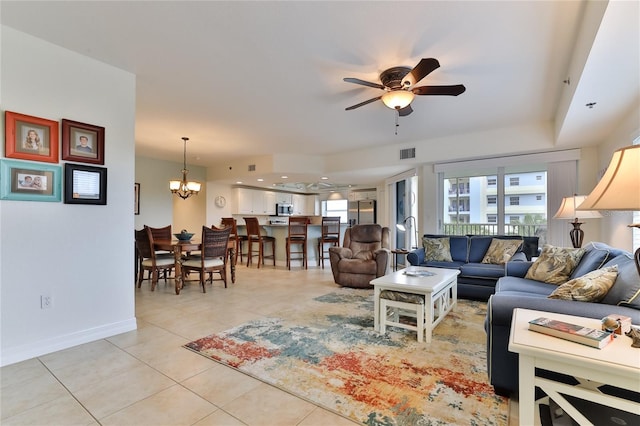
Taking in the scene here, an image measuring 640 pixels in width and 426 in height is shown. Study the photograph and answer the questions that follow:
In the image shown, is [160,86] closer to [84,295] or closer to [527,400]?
[84,295]

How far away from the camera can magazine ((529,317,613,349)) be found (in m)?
1.20

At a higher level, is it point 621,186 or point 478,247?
point 621,186

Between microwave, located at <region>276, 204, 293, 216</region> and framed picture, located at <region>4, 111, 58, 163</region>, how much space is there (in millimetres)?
7293

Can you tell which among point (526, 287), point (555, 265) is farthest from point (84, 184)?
point (555, 265)

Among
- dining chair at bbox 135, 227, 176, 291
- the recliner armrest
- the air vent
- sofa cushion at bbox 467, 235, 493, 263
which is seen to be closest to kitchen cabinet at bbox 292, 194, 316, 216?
the air vent

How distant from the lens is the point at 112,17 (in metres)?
2.14

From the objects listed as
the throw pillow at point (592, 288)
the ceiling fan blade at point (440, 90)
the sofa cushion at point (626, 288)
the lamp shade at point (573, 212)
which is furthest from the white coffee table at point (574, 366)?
the lamp shade at point (573, 212)

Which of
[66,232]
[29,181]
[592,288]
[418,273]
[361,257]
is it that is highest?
[29,181]

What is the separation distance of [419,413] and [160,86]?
3.75 m

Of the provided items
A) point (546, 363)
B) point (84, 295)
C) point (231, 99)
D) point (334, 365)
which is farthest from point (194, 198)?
point (546, 363)

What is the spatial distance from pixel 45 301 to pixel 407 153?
532 cm

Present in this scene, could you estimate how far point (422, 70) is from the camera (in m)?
2.38

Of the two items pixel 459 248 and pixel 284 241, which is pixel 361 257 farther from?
pixel 284 241

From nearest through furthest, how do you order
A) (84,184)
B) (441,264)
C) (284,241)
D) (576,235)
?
(84,184)
(576,235)
(441,264)
(284,241)
